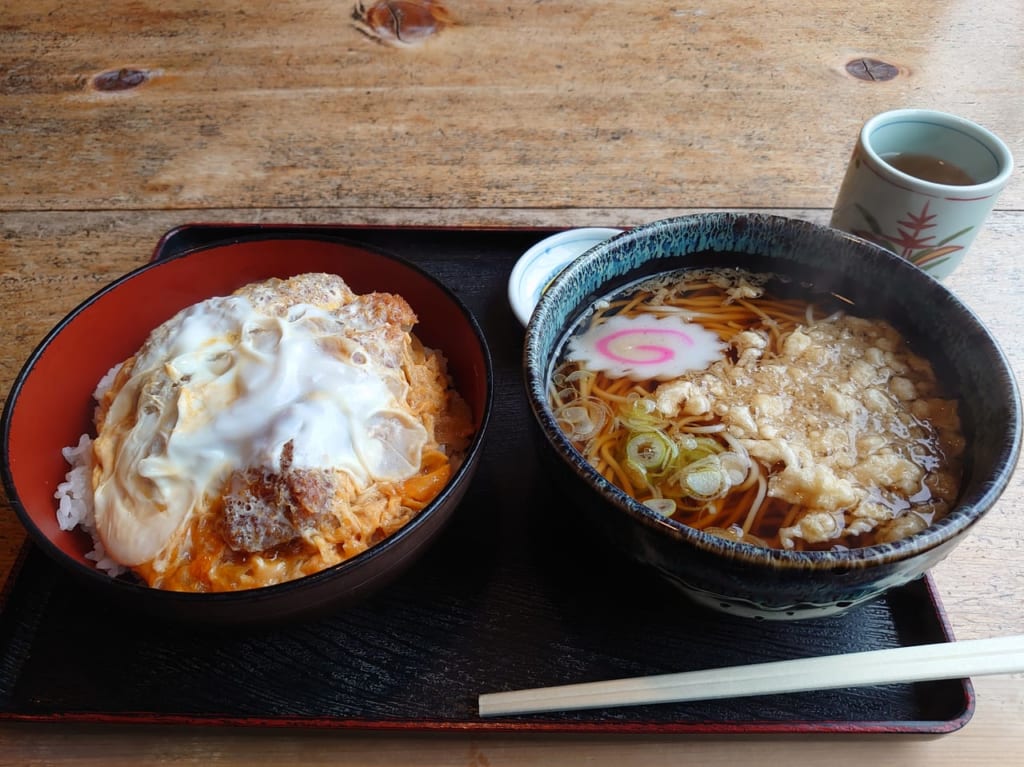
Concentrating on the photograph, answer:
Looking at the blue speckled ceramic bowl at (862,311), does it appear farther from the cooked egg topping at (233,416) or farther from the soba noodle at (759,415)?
the cooked egg topping at (233,416)

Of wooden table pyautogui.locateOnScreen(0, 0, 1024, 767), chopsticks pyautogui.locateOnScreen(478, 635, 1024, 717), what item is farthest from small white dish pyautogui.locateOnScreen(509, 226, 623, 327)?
chopsticks pyautogui.locateOnScreen(478, 635, 1024, 717)

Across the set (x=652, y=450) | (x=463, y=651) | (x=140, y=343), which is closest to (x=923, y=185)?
(x=652, y=450)

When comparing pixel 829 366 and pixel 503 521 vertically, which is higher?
pixel 829 366

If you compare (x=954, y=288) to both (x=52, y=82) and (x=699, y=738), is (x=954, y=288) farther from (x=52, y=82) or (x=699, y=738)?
(x=52, y=82)

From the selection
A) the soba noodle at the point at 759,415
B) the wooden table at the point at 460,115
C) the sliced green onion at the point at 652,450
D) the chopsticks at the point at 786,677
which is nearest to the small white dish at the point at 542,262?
the wooden table at the point at 460,115

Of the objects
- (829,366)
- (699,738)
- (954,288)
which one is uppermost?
(829,366)

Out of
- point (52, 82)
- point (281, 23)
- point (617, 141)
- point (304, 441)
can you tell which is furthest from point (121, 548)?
point (281, 23)
